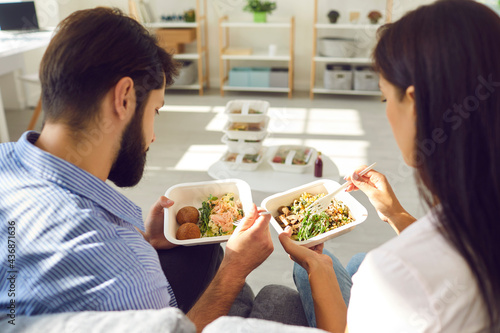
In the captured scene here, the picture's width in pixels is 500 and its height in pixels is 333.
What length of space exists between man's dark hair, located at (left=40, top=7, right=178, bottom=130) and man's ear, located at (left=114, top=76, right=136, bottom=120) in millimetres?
17

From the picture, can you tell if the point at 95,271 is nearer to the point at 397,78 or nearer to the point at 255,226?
the point at 255,226

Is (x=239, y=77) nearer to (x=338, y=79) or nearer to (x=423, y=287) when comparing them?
(x=338, y=79)

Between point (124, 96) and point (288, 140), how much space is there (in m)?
2.81

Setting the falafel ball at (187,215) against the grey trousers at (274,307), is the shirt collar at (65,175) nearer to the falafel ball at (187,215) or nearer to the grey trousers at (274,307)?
the grey trousers at (274,307)

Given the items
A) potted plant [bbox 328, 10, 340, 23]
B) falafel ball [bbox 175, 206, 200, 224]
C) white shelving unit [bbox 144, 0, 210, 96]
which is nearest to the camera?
falafel ball [bbox 175, 206, 200, 224]

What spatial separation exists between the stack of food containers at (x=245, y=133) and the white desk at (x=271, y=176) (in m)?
0.05

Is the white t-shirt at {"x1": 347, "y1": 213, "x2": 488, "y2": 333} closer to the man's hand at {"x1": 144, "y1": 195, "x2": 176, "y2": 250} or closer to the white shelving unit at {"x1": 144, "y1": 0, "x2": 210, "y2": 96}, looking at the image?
the man's hand at {"x1": 144, "y1": 195, "x2": 176, "y2": 250}

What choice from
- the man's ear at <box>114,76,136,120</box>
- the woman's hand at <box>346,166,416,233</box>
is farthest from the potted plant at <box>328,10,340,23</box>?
the man's ear at <box>114,76,136,120</box>

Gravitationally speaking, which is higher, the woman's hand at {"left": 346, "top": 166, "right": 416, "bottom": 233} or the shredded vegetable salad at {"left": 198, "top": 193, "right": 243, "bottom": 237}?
the woman's hand at {"left": 346, "top": 166, "right": 416, "bottom": 233}

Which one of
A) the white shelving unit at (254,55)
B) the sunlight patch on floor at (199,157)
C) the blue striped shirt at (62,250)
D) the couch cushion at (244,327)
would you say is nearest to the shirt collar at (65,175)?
the blue striped shirt at (62,250)

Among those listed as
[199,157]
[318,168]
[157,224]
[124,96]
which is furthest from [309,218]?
[199,157]

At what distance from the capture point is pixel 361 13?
15.7ft

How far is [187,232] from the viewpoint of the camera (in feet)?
4.50

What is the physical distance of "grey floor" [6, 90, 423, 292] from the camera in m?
2.25
